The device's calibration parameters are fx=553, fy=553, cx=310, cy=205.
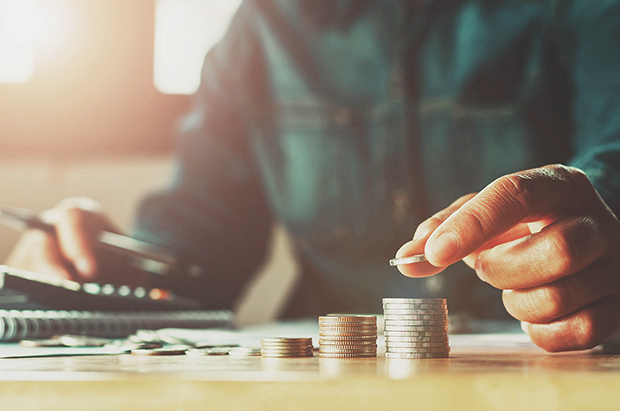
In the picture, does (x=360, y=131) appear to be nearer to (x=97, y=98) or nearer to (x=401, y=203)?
(x=401, y=203)

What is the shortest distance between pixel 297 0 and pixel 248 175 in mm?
667

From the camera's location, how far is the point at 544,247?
0.59 m

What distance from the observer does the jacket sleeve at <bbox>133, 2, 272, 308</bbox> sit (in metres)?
1.82

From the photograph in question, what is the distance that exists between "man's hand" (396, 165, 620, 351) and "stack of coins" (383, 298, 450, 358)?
0.05m

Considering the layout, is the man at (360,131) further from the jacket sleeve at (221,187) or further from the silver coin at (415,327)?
the silver coin at (415,327)

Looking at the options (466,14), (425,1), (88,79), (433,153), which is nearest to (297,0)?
(425,1)

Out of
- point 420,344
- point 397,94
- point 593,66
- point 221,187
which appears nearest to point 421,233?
point 420,344

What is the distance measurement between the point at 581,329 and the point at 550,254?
0.09 meters

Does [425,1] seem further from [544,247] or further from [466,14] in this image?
[544,247]

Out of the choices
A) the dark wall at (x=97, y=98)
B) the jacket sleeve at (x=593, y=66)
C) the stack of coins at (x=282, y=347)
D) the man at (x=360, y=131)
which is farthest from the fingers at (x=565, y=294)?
the dark wall at (x=97, y=98)

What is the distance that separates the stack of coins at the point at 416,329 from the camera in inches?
21.2

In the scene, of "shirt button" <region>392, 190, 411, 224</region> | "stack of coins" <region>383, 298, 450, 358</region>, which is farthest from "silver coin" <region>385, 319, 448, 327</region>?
"shirt button" <region>392, 190, 411, 224</region>

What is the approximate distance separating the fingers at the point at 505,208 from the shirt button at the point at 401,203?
1088 mm

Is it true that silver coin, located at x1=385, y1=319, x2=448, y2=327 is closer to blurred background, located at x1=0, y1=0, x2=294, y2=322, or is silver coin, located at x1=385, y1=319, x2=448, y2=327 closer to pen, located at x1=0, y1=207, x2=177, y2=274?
pen, located at x1=0, y1=207, x2=177, y2=274
